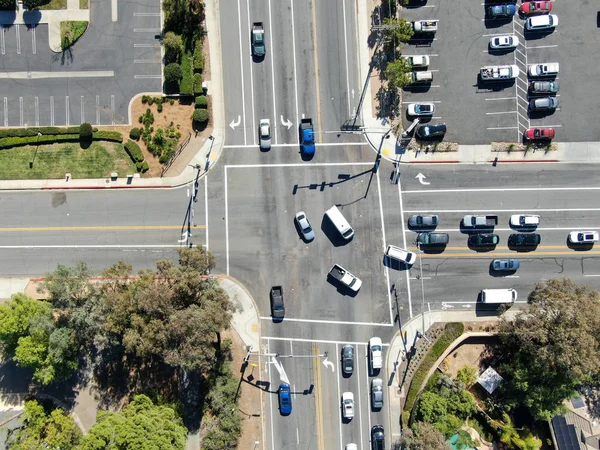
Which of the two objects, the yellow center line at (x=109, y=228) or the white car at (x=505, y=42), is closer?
the yellow center line at (x=109, y=228)

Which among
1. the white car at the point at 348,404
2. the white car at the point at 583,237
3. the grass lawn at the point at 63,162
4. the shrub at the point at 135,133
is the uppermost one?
the shrub at the point at 135,133

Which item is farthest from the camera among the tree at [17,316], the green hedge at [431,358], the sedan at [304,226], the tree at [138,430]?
the sedan at [304,226]

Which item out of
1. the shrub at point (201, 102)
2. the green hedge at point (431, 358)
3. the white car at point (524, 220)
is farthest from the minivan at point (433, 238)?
the shrub at point (201, 102)

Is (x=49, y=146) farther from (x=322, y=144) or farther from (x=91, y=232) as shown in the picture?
(x=322, y=144)

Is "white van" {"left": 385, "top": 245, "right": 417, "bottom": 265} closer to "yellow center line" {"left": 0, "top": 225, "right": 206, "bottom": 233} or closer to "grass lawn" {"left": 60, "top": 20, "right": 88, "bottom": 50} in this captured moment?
"yellow center line" {"left": 0, "top": 225, "right": 206, "bottom": 233}

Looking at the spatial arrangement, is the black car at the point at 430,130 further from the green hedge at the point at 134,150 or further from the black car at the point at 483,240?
the green hedge at the point at 134,150

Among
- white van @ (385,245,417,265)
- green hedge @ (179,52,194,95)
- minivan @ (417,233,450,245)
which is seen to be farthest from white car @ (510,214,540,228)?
green hedge @ (179,52,194,95)
